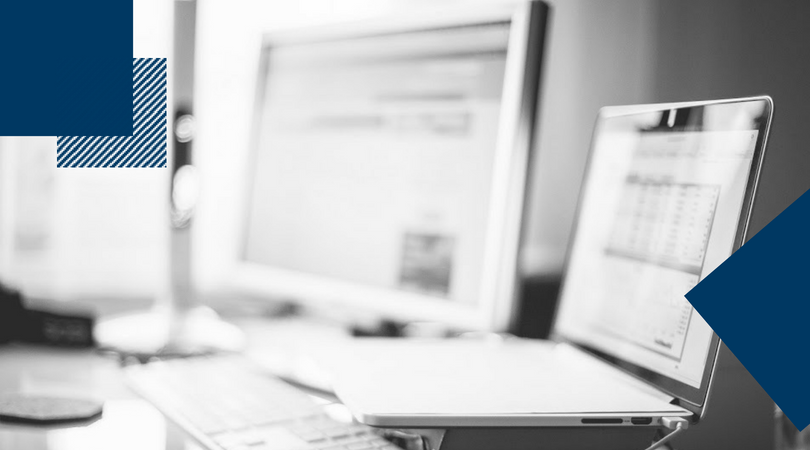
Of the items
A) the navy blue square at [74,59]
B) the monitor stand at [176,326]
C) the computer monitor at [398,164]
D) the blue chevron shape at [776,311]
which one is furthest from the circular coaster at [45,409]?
the blue chevron shape at [776,311]

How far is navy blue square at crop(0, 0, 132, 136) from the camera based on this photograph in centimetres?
108

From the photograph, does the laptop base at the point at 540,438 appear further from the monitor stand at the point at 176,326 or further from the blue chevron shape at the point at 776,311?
the monitor stand at the point at 176,326

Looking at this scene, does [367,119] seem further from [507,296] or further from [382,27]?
[507,296]

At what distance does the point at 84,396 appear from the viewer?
85 centimetres

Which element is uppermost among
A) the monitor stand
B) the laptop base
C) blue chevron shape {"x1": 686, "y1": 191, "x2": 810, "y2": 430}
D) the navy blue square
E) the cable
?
the navy blue square

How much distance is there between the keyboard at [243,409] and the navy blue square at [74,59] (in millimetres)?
397

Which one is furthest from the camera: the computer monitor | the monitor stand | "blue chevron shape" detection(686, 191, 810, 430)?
the monitor stand

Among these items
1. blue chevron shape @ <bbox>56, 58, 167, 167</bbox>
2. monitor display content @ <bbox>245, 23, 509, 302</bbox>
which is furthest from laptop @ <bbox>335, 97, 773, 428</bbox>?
blue chevron shape @ <bbox>56, 58, 167, 167</bbox>

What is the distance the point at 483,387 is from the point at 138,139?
0.71 metres

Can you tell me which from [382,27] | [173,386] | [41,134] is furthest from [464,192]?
[41,134]

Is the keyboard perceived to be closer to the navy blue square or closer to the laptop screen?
the laptop screen

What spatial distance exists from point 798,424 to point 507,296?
1.08 ft

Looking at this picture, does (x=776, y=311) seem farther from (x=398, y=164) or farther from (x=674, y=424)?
(x=398, y=164)

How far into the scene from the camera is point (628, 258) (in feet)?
2.42
